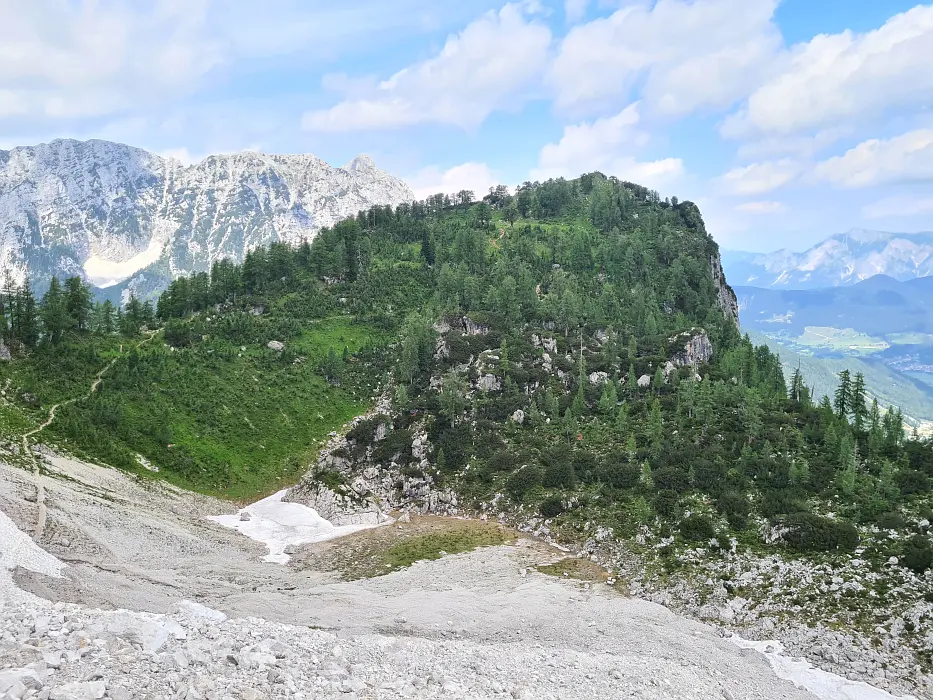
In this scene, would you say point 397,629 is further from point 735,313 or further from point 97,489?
point 735,313

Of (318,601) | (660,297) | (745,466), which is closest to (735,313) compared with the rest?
(660,297)

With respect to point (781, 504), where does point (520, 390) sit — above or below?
above

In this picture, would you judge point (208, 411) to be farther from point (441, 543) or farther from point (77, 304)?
point (441, 543)

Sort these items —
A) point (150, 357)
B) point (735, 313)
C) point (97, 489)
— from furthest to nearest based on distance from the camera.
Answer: point (735, 313) < point (150, 357) < point (97, 489)

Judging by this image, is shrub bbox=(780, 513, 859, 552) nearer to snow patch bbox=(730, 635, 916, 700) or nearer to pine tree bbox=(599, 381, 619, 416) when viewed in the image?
snow patch bbox=(730, 635, 916, 700)

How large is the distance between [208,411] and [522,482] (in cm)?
4538

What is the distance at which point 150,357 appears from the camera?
3711 inches

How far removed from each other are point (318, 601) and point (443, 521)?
2646 centimetres

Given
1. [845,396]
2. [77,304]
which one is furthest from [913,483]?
[77,304]

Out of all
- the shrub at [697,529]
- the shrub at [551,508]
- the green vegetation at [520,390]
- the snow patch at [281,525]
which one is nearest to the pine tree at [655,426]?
the green vegetation at [520,390]

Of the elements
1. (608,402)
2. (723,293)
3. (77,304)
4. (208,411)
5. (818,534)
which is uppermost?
(723,293)

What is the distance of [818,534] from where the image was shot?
5256 cm

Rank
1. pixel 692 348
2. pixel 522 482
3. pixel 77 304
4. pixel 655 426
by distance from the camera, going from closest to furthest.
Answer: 1. pixel 522 482
2. pixel 655 426
3. pixel 77 304
4. pixel 692 348

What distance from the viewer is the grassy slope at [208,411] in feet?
243
